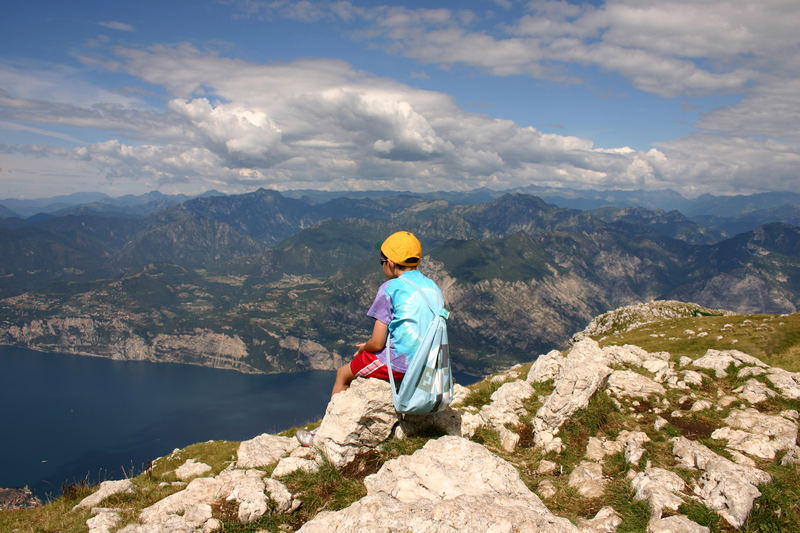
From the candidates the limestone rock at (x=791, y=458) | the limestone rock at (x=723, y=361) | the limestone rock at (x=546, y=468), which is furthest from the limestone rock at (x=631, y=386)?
the limestone rock at (x=546, y=468)

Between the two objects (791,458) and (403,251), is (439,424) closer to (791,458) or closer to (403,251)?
(403,251)

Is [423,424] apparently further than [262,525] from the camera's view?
Yes

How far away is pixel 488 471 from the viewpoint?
25.9ft

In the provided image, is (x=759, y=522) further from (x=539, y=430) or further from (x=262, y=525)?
(x=262, y=525)

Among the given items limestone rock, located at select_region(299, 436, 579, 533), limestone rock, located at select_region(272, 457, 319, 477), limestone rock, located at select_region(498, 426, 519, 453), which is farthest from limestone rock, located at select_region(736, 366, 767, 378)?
limestone rock, located at select_region(272, 457, 319, 477)

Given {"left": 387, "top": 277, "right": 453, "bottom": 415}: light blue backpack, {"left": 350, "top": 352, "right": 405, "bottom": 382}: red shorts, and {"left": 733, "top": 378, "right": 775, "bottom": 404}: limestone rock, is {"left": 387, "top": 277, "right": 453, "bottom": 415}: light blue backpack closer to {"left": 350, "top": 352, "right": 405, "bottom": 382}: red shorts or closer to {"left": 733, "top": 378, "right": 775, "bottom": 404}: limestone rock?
{"left": 350, "top": 352, "right": 405, "bottom": 382}: red shorts

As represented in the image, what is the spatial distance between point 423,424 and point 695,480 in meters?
6.41

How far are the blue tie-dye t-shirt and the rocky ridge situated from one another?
4.87 ft

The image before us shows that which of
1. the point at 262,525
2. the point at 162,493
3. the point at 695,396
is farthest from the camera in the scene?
the point at 695,396

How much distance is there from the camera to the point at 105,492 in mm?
10508

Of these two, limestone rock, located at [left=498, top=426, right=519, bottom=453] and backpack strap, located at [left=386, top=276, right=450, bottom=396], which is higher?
backpack strap, located at [left=386, top=276, right=450, bottom=396]

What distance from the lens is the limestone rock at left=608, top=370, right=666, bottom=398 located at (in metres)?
14.2

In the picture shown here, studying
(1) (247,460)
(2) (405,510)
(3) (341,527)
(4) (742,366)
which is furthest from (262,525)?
(4) (742,366)

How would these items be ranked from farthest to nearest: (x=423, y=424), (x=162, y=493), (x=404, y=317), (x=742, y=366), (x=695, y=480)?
(x=742, y=366) → (x=423, y=424) → (x=162, y=493) → (x=404, y=317) → (x=695, y=480)
